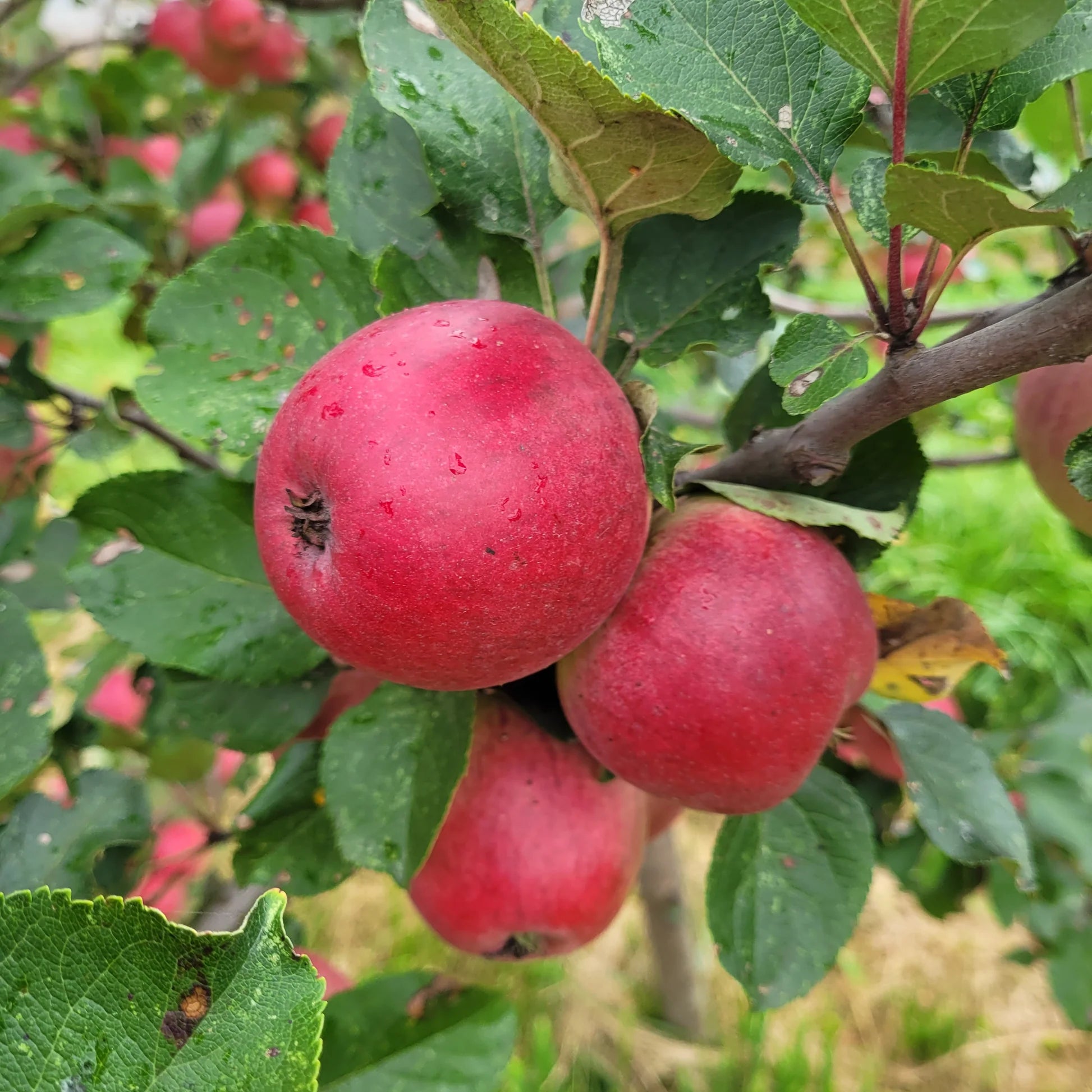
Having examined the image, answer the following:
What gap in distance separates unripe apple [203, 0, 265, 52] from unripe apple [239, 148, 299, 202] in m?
0.18

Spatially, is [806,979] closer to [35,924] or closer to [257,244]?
[35,924]

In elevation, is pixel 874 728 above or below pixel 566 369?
below

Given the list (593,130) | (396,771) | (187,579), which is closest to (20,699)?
(187,579)

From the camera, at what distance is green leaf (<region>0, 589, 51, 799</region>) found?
23.4 inches

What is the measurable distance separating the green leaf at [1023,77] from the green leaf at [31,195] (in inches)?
29.8

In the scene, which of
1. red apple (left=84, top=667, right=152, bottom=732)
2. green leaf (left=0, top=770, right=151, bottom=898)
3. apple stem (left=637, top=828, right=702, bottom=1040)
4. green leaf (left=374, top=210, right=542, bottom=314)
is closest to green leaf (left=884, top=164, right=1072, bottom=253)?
green leaf (left=374, top=210, right=542, bottom=314)

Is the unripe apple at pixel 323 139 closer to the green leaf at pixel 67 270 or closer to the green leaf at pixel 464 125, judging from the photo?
the green leaf at pixel 67 270

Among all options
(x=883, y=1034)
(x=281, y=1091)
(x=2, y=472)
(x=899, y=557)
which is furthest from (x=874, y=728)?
(x=899, y=557)

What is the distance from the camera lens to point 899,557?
2.80 metres

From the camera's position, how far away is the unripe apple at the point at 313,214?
148 cm

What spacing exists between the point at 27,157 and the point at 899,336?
0.99 m

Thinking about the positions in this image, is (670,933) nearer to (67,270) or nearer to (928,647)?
(928,647)

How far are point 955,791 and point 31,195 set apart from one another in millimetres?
1015

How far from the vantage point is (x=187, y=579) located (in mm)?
623
